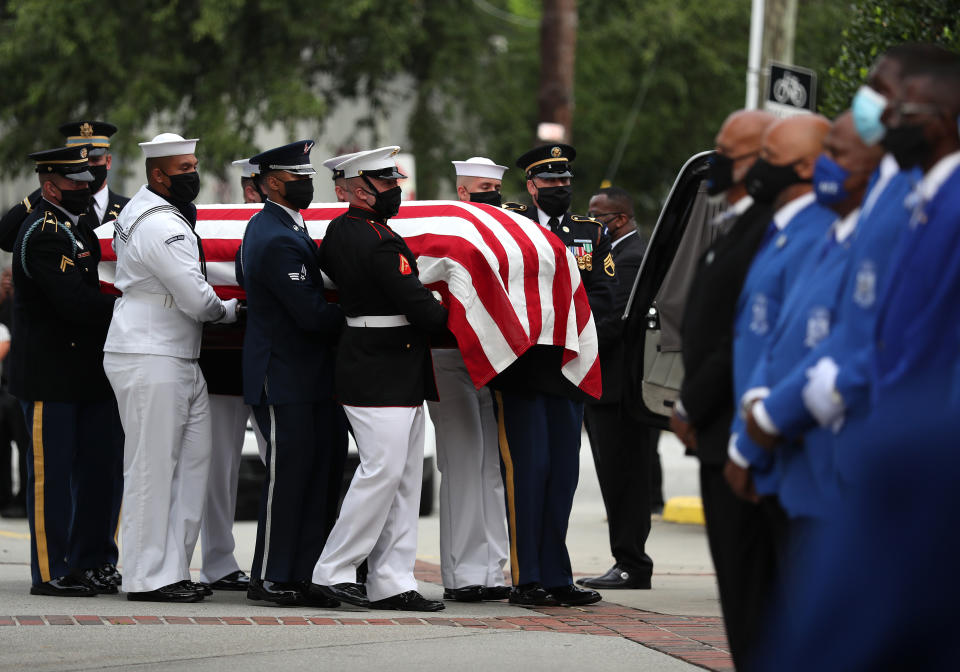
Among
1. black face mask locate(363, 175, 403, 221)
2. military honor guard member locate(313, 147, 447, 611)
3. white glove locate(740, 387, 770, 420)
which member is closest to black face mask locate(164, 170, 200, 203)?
military honor guard member locate(313, 147, 447, 611)

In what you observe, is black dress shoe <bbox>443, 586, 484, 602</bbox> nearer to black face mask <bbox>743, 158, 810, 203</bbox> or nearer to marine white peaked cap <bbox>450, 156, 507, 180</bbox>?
marine white peaked cap <bbox>450, 156, 507, 180</bbox>

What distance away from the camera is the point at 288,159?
718 centimetres

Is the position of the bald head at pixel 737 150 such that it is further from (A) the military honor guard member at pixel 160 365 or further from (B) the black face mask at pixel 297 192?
(A) the military honor guard member at pixel 160 365

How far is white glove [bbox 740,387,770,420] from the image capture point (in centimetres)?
406

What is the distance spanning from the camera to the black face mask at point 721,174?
15.1ft

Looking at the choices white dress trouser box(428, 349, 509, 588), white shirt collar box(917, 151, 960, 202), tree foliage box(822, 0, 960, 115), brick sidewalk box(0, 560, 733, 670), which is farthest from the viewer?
tree foliage box(822, 0, 960, 115)

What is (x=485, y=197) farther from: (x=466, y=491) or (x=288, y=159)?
(x=466, y=491)

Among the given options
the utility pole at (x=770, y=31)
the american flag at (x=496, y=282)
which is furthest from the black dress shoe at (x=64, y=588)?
the utility pole at (x=770, y=31)

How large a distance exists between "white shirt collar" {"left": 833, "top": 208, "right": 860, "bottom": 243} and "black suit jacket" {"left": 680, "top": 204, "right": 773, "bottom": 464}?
1.20ft

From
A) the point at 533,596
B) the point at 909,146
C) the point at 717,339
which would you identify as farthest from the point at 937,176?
the point at 533,596

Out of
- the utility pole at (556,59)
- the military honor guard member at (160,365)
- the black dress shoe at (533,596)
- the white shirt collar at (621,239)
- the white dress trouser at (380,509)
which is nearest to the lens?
the white dress trouser at (380,509)

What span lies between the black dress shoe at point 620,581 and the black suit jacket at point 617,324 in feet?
2.96

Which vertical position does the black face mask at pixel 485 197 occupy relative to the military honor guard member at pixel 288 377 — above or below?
above

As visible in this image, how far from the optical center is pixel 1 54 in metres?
20.3
